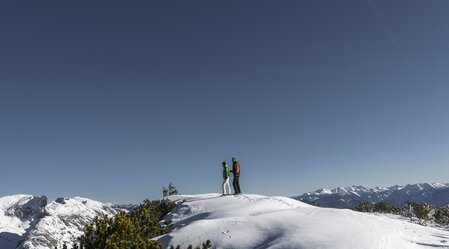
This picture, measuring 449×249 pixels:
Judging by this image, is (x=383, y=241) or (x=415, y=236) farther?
(x=415, y=236)

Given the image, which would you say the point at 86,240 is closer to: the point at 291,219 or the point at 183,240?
the point at 183,240

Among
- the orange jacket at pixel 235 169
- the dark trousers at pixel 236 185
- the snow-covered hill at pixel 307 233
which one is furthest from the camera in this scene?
the orange jacket at pixel 235 169

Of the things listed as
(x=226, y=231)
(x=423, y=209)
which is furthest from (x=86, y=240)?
(x=423, y=209)

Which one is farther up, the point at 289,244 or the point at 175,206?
the point at 175,206

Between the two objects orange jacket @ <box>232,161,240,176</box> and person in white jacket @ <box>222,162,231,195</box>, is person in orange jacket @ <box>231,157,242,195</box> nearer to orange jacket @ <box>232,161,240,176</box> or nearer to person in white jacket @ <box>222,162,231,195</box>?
orange jacket @ <box>232,161,240,176</box>

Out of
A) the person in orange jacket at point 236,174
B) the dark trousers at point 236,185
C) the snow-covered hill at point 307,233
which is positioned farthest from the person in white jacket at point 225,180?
the snow-covered hill at point 307,233

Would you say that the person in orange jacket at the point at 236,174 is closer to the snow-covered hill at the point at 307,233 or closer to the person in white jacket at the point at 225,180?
the person in white jacket at the point at 225,180

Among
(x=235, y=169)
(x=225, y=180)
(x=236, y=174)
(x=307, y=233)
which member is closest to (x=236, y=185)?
(x=236, y=174)

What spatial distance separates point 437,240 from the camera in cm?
1399

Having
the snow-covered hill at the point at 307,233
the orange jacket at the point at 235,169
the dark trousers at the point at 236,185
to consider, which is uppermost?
the orange jacket at the point at 235,169

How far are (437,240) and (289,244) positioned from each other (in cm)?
578

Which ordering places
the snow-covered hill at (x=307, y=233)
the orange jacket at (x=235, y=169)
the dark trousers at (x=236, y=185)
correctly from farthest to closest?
the orange jacket at (x=235, y=169) < the dark trousers at (x=236, y=185) < the snow-covered hill at (x=307, y=233)

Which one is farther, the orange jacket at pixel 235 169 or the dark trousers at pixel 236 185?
the orange jacket at pixel 235 169

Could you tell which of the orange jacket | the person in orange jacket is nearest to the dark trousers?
the person in orange jacket
